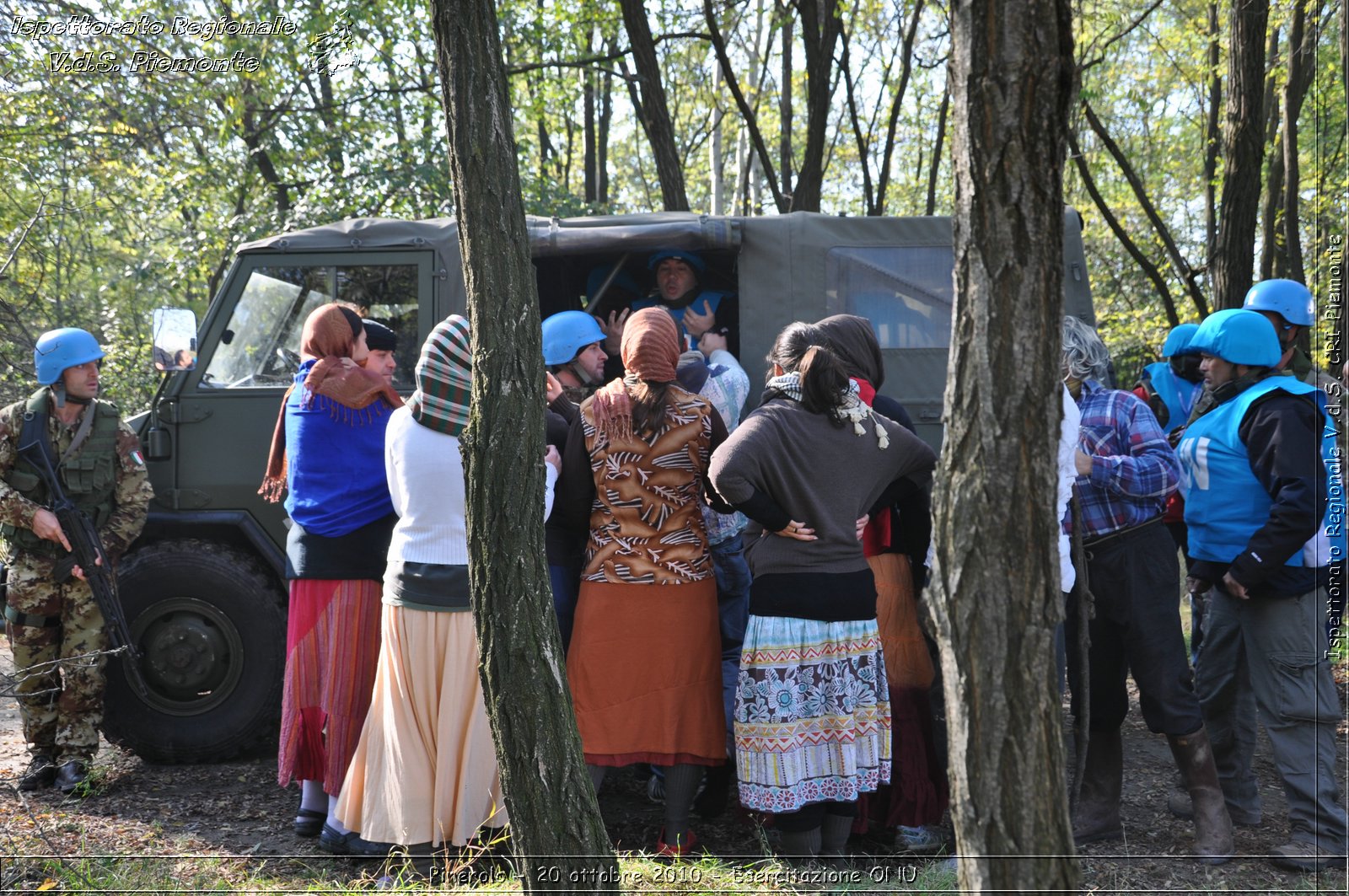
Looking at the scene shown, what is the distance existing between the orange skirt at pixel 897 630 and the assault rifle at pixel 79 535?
9.89 ft

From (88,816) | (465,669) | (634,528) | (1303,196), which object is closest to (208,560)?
(88,816)

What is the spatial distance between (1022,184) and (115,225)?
489 inches

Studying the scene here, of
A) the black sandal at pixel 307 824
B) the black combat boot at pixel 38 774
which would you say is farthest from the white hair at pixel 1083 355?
the black combat boot at pixel 38 774

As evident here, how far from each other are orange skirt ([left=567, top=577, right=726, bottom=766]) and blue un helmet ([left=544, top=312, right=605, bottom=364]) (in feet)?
3.32

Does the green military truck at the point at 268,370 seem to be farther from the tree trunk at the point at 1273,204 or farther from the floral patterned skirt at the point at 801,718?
the tree trunk at the point at 1273,204

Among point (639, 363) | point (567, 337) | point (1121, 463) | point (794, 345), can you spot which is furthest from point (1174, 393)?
point (639, 363)

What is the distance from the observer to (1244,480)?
13.4 ft

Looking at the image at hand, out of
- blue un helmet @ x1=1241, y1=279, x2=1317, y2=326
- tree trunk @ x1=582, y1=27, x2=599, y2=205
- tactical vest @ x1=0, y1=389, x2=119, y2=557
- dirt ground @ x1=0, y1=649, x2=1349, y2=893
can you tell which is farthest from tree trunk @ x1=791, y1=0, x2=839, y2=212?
tree trunk @ x1=582, y1=27, x2=599, y2=205

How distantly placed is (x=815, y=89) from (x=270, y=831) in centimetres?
756

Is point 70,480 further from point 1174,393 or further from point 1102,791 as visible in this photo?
point 1174,393

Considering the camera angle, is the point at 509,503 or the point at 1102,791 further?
the point at 1102,791

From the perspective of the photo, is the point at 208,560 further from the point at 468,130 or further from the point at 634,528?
the point at 468,130

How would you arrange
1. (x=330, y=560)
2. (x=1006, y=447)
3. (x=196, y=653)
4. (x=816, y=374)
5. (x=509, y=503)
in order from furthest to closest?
(x=196, y=653)
(x=330, y=560)
(x=816, y=374)
(x=509, y=503)
(x=1006, y=447)

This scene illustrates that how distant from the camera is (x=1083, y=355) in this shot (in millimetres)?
4098
